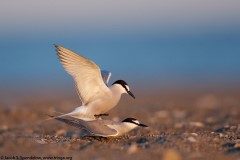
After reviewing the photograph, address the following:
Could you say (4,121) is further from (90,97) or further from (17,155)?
(17,155)

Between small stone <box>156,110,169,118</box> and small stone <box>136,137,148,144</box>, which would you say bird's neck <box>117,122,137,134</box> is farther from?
small stone <box>156,110,169,118</box>

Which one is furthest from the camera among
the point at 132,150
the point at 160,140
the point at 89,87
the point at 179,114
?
the point at 179,114

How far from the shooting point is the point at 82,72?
6.80 m

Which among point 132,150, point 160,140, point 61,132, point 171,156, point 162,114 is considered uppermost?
Answer: point 162,114

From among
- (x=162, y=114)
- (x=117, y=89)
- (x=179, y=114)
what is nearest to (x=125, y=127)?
(x=117, y=89)

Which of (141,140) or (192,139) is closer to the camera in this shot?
(192,139)

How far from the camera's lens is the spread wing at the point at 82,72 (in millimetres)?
6770

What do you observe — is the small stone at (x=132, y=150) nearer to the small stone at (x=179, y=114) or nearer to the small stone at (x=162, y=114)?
the small stone at (x=162, y=114)

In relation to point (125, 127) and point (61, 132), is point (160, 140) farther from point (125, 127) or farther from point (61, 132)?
point (61, 132)

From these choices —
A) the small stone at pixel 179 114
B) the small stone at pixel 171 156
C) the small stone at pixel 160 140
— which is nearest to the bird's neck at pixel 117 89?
the small stone at pixel 160 140

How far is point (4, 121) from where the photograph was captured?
34.7 ft

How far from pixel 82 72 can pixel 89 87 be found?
0.22 metres

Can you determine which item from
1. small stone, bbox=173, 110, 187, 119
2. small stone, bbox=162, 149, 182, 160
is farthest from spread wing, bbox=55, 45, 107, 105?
small stone, bbox=173, 110, 187, 119

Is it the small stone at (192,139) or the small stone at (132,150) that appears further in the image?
the small stone at (192,139)
